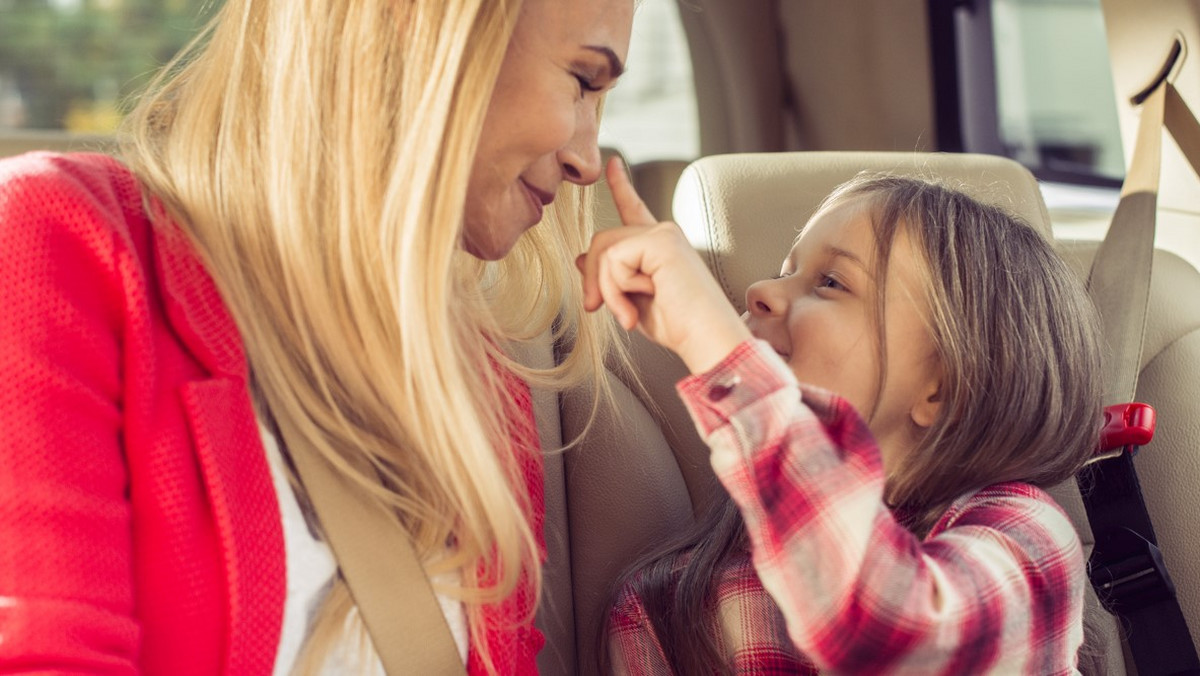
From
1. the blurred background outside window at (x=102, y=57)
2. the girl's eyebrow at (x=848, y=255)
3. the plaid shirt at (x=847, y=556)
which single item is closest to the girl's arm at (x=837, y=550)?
the plaid shirt at (x=847, y=556)

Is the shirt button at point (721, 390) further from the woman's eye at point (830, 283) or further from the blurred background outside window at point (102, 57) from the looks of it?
the blurred background outside window at point (102, 57)

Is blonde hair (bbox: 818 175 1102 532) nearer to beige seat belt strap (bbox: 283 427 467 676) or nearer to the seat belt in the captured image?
the seat belt

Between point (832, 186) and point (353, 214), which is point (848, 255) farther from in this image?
point (353, 214)

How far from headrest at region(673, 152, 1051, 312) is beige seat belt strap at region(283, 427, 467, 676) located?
2.16 ft

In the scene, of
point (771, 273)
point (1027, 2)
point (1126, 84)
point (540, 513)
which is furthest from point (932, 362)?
point (1027, 2)

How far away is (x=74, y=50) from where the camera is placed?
241cm

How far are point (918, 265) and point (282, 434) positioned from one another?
0.68m

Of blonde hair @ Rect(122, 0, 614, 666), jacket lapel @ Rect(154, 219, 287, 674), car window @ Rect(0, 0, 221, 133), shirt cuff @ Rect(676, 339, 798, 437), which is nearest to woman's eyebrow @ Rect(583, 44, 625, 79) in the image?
blonde hair @ Rect(122, 0, 614, 666)

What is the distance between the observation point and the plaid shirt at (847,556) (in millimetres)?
926

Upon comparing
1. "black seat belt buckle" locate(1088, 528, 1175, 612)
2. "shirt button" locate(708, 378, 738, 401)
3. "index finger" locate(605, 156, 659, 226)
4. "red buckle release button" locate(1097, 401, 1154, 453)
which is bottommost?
"black seat belt buckle" locate(1088, 528, 1175, 612)

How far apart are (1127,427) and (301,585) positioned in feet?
3.15

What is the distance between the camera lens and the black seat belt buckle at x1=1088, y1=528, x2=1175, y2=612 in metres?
1.39

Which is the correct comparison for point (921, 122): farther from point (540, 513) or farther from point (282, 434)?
point (282, 434)

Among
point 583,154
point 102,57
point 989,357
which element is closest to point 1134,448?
point 989,357
